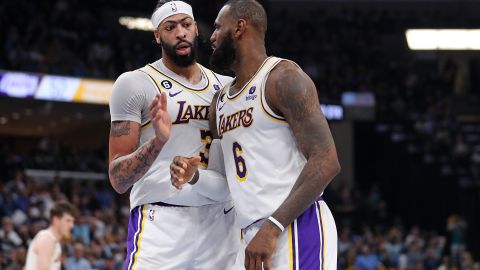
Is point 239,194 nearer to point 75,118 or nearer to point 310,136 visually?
point 310,136

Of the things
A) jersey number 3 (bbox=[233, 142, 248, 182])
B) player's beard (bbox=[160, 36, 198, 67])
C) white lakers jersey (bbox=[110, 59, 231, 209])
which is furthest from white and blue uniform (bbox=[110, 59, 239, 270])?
jersey number 3 (bbox=[233, 142, 248, 182])

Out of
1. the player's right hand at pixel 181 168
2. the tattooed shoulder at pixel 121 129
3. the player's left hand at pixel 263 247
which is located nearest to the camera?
the player's left hand at pixel 263 247

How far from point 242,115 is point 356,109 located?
24549mm

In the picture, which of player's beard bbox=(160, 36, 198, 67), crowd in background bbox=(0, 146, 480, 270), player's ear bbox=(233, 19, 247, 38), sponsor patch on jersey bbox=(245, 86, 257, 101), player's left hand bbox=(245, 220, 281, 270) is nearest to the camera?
player's left hand bbox=(245, 220, 281, 270)

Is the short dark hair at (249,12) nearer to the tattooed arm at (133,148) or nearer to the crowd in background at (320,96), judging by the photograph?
the tattooed arm at (133,148)

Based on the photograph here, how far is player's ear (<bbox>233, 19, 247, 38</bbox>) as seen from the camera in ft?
15.8

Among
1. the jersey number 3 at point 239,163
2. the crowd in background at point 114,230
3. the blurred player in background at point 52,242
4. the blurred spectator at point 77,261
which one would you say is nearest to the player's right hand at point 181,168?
the jersey number 3 at point 239,163

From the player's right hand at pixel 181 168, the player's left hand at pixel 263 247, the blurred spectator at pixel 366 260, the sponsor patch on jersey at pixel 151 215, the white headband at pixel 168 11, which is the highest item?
the white headband at pixel 168 11

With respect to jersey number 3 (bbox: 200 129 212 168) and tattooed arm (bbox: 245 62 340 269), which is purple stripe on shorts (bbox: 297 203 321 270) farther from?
jersey number 3 (bbox: 200 129 212 168)

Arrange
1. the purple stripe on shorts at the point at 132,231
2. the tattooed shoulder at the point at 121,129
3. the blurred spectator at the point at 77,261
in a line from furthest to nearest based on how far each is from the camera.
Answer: the blurred spectator at the point at 77,261 → the purple stripe on shorts at the point at 132,231 → the tattooed shoulder at the point at 121,129

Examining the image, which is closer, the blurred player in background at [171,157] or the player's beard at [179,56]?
the blurred player in background at [171,157]

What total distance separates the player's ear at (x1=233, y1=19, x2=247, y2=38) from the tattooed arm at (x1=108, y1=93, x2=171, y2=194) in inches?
21.7

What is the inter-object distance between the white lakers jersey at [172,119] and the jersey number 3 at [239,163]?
570 mm

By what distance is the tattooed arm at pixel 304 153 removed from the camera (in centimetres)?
442
